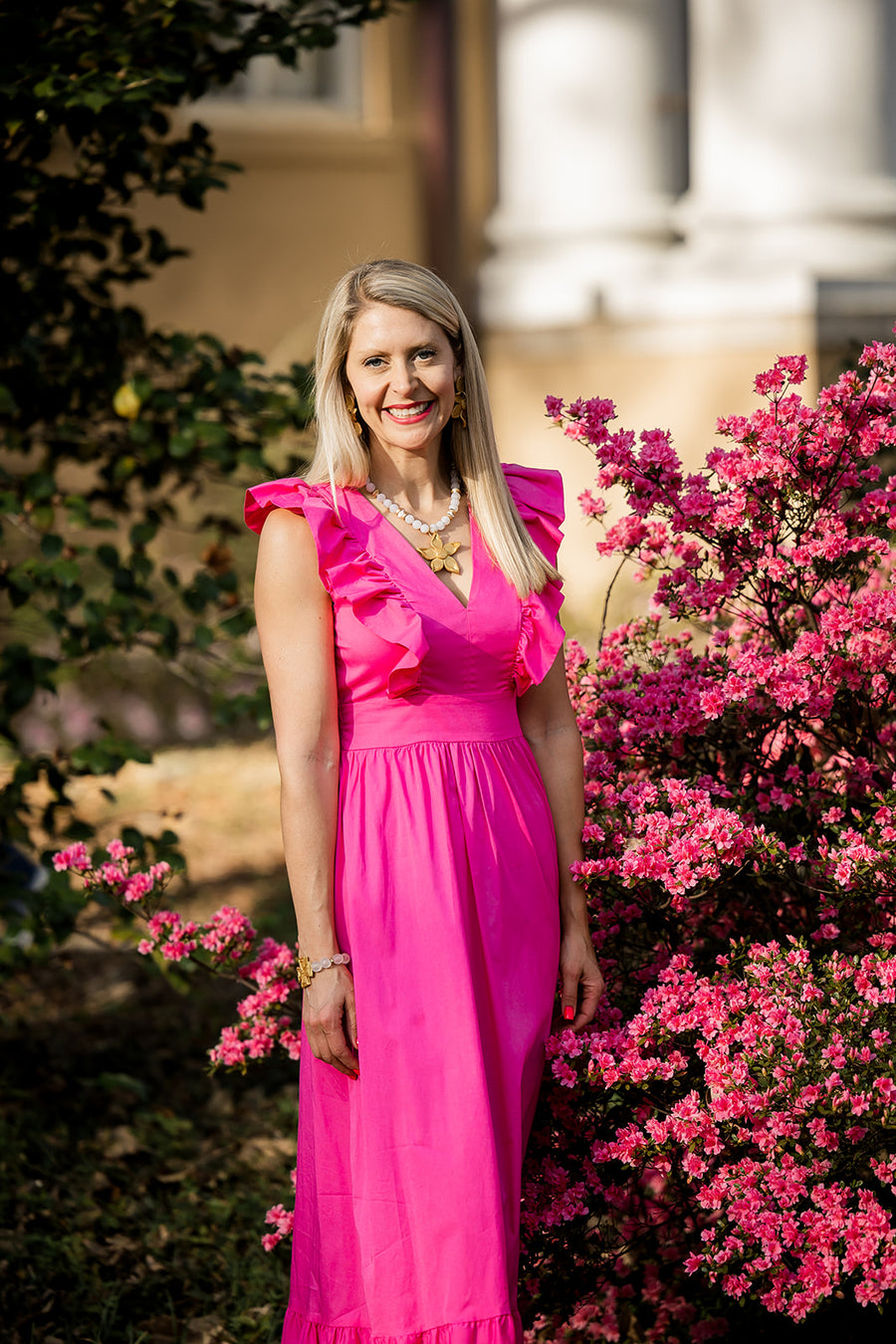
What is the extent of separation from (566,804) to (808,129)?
4.84 meters

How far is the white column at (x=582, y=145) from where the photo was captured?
7.24m

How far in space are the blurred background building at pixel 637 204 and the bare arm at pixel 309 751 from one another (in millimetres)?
3932

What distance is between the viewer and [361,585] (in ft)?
7.79

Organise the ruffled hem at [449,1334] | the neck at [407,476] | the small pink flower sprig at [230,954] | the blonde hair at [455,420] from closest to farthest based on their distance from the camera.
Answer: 1. the ruffled hem at [449,1334]
2. the blonde hair at [455,420]
3. the neck at [407,476]
4. the small pink flower sprig at [230,954]

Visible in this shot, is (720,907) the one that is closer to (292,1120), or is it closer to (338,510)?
(338,510)

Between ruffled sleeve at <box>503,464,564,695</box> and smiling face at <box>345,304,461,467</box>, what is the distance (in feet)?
0.89

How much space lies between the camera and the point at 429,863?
2359 mm

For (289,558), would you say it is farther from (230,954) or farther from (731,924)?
(731,924)

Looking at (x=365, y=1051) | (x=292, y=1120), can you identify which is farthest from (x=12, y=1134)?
(x=365, y=1051)

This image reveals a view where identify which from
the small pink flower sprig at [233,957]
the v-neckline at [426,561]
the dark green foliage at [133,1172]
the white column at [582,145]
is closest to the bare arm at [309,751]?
the v-neckline at [426,561]

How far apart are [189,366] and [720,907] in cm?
226

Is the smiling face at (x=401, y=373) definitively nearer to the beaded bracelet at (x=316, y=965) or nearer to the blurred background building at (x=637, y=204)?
the beaded bracelet at (x=316, y=965)

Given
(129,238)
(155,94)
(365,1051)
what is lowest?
(365,1051)

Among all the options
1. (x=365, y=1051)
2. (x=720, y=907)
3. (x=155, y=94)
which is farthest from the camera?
(x=155, y=94)
